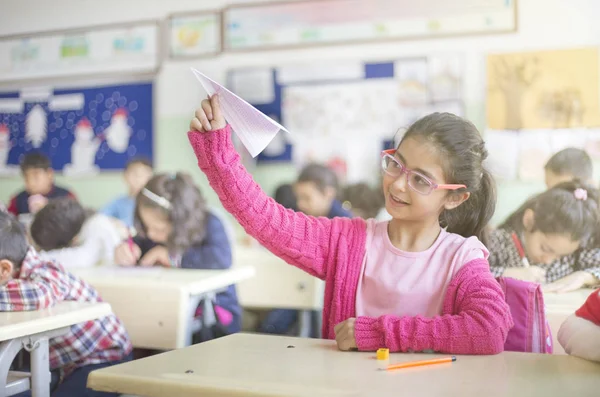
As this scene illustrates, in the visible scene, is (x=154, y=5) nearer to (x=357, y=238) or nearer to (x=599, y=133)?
(x=599, y=133)

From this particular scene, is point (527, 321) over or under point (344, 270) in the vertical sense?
under

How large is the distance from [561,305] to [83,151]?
4024 mm

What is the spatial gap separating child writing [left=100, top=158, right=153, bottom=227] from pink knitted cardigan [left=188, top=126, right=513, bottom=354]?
3.41m

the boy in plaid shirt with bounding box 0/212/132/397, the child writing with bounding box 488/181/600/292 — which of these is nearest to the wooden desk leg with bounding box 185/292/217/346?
the boy in plaid shirt with bounding box 0/212/132/397

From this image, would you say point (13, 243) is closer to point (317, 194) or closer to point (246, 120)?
point (246, 120)

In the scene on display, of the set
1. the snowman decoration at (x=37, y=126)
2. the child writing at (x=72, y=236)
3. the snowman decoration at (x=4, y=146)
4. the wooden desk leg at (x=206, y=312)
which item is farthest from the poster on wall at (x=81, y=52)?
the wooden desk leg at (x=206, y=312)

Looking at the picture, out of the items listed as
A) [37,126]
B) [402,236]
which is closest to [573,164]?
[402,236]

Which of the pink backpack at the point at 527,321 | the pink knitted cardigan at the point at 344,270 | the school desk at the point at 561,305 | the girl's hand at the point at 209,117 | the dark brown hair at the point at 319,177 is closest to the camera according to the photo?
the pink knitted cardigan at the point at 344,270

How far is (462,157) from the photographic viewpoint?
156cm

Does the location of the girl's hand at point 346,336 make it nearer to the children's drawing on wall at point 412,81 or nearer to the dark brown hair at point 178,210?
the dark brown hair at point 178,210

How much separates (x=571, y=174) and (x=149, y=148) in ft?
10.9

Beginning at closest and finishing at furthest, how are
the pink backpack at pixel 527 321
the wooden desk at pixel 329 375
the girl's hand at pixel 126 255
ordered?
the wooden desk at pixel 329 375, the pink backpack at pixel 527 321, the girl's hand at pixel 126 255

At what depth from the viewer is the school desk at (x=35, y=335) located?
5.58ft

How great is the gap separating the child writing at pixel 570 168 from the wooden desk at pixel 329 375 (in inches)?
46.8
